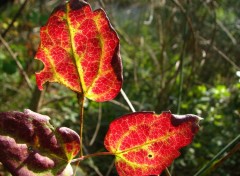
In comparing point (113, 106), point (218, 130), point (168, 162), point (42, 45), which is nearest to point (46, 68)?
point (42, 45)

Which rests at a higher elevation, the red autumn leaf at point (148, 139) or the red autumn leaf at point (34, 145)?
the red autumn leaf at point (34, 145)

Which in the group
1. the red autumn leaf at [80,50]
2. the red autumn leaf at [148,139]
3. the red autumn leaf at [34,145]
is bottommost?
the red autumn leaf at [148,139]

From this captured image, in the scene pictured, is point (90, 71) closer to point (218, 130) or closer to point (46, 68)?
point (46, 68)

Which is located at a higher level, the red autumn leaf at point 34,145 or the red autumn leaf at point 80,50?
the red autumn leaf at point 80,50
